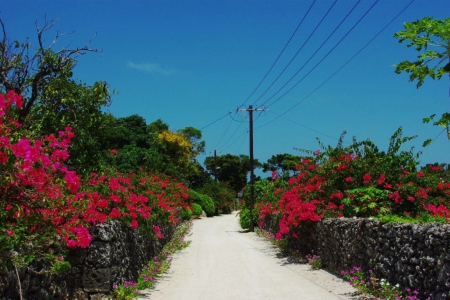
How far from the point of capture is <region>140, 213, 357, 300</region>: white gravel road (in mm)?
8984

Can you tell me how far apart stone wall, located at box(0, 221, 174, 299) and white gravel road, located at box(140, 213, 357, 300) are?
0.91 m

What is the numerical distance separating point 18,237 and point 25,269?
1.11 meters

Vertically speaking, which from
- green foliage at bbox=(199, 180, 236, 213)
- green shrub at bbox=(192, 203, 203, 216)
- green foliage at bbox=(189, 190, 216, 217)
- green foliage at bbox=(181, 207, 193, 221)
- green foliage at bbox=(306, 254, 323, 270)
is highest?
green foliage at bbox=(199, 180, 236, 213)

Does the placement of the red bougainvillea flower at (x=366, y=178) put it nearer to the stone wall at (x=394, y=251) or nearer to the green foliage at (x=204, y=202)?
the stone wall at (x=394, y=251)

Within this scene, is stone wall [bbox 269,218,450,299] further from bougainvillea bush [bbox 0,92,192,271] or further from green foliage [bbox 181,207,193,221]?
green foliage [bbox 181,207,193,221]

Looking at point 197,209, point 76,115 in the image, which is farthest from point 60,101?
point 197,209

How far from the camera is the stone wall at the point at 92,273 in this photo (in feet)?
17.4

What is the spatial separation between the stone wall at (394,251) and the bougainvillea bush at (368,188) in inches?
44.8

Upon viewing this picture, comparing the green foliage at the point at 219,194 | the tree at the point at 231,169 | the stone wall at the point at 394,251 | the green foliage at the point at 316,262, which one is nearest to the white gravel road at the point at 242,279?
the green foliage at the point at 316,262

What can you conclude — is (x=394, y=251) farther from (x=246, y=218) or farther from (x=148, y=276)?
(x=246, y=218)

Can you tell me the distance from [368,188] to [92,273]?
7730 mm

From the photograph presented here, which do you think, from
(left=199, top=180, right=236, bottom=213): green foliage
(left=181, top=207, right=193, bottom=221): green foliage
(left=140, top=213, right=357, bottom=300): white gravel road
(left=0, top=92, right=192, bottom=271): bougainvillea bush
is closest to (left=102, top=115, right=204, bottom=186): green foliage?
(left=181, top=207, right=193, bottom=221): green foliage

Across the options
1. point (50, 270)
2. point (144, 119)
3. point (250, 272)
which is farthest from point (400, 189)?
point (144, 119)

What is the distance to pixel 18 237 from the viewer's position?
173 inches
